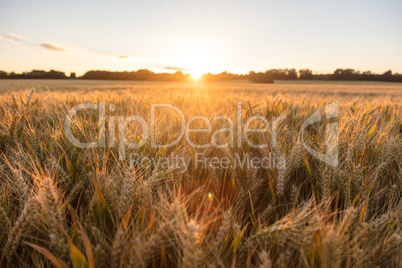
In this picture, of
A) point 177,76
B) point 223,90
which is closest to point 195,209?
point 223,90

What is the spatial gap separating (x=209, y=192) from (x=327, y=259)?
536 millimetres

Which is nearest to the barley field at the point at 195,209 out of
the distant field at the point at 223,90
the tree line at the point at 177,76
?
the distant field at the point at 223,90

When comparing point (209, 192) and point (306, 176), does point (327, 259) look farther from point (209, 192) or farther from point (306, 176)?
point (306, 176)

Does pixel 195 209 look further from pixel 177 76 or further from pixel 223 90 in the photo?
pixel 177 76

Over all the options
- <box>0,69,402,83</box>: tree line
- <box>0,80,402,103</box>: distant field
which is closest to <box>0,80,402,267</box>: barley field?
<box>0,80,402,103</box>: distant field

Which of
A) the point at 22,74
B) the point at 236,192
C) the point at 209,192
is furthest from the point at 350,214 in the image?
the point at 22,74

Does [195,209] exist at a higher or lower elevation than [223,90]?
lower

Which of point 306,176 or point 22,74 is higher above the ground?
point 22,74

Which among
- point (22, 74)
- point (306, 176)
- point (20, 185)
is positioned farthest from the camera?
point (22, 74)

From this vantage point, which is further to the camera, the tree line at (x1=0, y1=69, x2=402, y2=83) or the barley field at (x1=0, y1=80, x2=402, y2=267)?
the tree line at (x1=0, y1=69, x2=402, y2=83)

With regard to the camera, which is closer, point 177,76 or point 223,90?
point 223,90

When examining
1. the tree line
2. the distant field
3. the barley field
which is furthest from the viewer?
the tree line

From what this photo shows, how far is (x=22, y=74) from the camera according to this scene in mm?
41750

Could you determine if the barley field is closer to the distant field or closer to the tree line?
the distant field
